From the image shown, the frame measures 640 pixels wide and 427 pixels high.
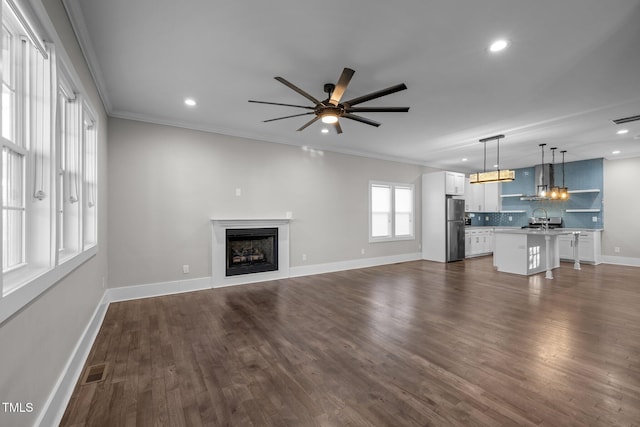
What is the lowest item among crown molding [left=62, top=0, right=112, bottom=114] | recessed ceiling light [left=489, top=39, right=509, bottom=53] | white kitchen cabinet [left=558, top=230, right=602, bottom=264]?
white kitchen cabinet [left=558, top=230, right=602, bottom=264]

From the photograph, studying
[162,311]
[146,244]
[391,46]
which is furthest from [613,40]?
[146,244]

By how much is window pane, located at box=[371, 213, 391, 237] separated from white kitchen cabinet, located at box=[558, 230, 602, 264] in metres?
4.75

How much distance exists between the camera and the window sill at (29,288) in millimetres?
1196

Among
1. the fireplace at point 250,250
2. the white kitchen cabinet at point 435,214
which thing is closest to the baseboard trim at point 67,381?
the fireplace at point 250,250

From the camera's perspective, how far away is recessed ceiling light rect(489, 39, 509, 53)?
8.21 ft

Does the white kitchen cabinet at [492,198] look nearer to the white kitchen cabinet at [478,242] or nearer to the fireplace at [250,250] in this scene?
the white kitchen cabinet at [478,242]

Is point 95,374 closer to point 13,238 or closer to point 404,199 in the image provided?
point 13,238

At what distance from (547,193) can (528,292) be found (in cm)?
362

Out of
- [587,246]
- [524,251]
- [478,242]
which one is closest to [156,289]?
[524,251]

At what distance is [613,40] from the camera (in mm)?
2447

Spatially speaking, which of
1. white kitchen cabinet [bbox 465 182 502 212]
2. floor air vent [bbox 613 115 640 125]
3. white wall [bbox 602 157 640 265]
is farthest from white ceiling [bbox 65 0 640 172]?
white kitchen cabinet [bbox 465 182 502 212]

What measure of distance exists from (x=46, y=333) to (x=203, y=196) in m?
3.32

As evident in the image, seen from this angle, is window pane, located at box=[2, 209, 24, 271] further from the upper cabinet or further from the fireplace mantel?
the upper cabinet

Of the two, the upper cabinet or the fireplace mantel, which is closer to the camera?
the fireplace mantel
